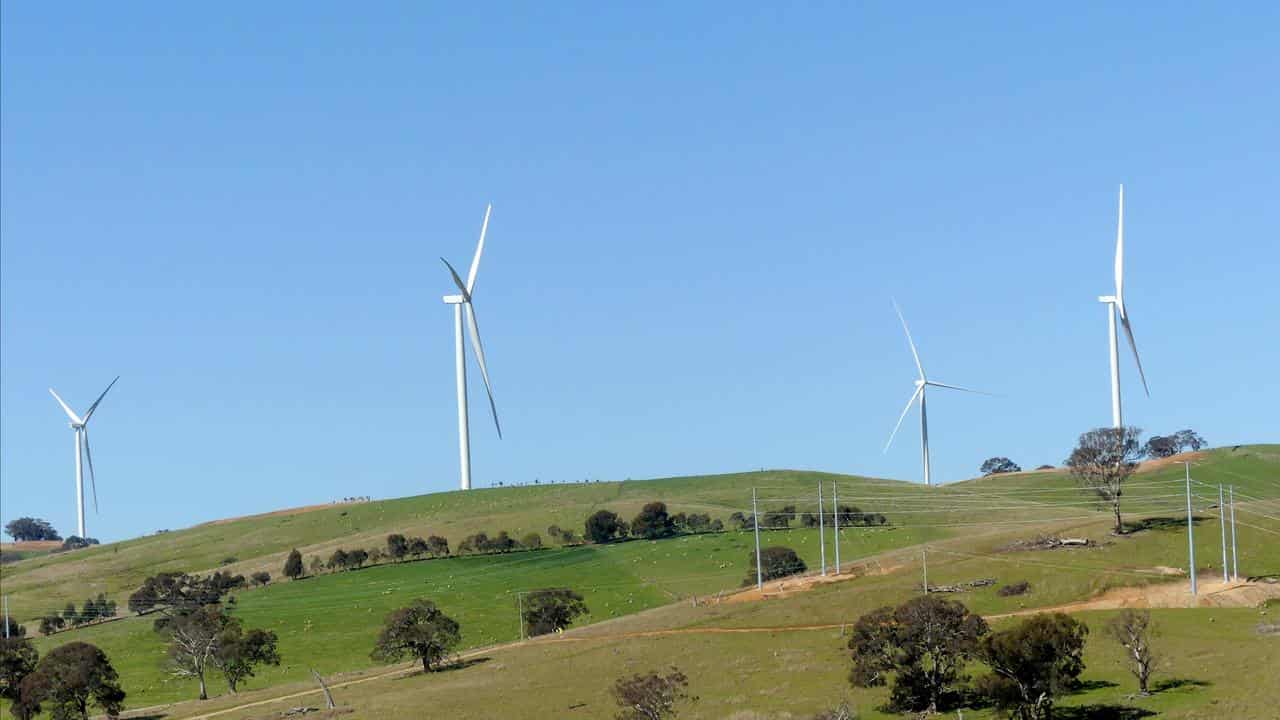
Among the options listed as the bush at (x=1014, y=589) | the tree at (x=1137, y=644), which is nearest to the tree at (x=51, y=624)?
the bush at (x=1014, y=589)

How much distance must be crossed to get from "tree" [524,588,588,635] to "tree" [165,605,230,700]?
94.6 feet

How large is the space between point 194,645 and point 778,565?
192 ft

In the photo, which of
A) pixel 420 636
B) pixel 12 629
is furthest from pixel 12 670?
pixel 12 629

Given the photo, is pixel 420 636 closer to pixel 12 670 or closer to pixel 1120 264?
pixel 12 670

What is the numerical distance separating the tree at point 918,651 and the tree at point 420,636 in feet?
131

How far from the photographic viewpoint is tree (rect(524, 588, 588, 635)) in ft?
470

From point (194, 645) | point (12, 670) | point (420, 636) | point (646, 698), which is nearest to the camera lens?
point (646, 698)

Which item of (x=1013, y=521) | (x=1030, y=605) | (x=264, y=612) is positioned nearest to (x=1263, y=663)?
(x=1030, y=605)

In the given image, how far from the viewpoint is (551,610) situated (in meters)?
144

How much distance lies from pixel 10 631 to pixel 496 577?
195ft

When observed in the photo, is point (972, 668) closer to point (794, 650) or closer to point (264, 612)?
point (794, 650)

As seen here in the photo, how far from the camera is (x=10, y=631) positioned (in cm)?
18350

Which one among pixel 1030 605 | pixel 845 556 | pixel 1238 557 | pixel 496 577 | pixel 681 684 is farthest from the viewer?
pixel 496 577

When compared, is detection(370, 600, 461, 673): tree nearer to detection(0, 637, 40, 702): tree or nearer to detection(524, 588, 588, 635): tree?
detection(524, 588, 588, 635): tree
